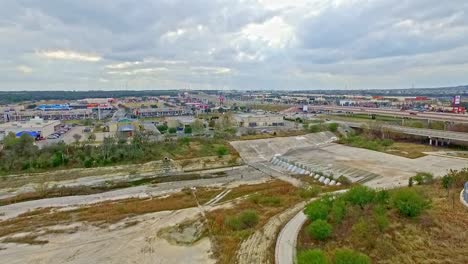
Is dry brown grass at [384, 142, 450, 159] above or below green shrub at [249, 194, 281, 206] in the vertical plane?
above

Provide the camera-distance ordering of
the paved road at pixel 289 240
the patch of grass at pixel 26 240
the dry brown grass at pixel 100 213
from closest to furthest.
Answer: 1. the paved road at pixel 289 240
2. the patch of grass at pixel 26 240
3. the dry brown grass at pixel 100 213

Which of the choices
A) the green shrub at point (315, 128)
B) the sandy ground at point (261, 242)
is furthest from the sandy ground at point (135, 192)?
the green shrub at point (315, 128)

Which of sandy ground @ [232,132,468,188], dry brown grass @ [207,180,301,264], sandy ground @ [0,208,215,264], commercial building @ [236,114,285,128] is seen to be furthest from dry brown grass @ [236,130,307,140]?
sandy ground @ [0,208,215,264]

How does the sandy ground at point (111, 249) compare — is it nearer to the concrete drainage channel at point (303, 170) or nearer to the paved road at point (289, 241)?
the paved road at point (289, 241)

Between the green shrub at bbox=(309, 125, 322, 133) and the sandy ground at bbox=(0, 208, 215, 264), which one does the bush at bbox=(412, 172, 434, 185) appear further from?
the green shrub at bbox=(309, 125, 322, 133)

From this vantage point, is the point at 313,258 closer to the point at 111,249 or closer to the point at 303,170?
the point at 111,249

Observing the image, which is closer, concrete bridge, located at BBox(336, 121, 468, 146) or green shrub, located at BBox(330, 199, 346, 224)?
green shrub, located at BBox(330, 199, 346, 224)

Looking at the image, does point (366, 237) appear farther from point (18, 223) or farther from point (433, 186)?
point (18, 223)
